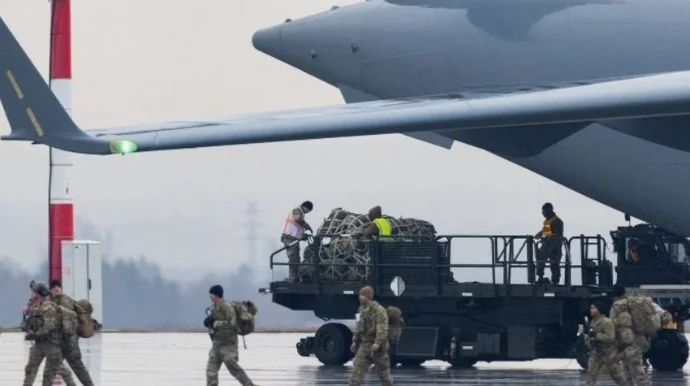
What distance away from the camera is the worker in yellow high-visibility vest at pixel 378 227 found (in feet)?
91.4

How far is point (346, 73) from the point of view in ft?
95.5

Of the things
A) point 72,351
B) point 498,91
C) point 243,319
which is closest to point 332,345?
point 498,91

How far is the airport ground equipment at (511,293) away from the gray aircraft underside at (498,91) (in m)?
1.17

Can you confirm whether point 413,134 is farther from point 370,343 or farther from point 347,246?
point 370,343

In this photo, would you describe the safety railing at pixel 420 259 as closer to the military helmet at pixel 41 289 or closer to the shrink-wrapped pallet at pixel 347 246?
the shrink-wrapped pallet at pixel 347 246

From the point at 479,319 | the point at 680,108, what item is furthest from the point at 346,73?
the point at 680,108

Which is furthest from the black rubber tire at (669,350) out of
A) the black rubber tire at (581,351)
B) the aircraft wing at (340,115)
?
the aircraft wing at (340,115)

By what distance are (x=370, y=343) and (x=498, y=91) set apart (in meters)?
4.47

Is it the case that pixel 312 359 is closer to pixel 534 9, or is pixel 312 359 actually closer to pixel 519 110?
pixel 534 9

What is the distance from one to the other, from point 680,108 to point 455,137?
671cm

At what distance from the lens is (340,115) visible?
23.0m

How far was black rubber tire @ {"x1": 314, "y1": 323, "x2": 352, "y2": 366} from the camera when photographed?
2809 centimetres

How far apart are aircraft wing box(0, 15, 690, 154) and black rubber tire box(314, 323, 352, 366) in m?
5.43

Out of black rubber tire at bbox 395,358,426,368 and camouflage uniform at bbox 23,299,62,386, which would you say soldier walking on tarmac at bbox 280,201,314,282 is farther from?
camouflage uniform at bbox 23,299,62,386
